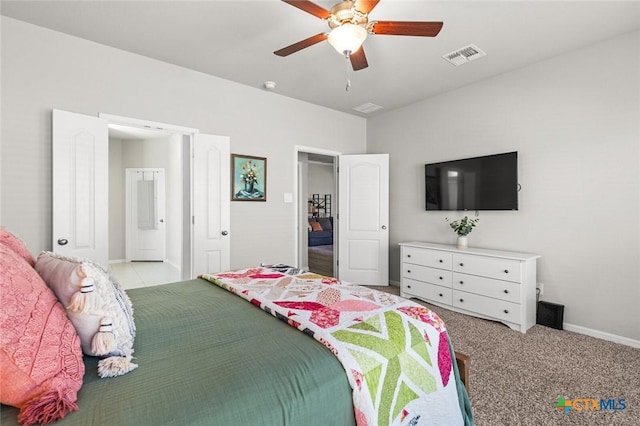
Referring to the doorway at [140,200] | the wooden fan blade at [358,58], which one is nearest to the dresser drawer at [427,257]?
the wooden fan blade at [358,58]

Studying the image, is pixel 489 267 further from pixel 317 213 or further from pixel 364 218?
pixel 317 213

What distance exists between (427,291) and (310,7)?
3225 mm

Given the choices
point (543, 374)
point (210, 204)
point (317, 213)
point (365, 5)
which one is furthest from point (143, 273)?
point (543, 374)

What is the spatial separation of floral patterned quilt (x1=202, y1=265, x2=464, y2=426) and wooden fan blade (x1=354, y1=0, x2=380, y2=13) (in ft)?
5.66

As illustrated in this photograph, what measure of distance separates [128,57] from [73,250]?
1.92 m

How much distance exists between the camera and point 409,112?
14.5ft

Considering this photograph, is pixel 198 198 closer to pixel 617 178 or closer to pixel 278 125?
pixel 278 125

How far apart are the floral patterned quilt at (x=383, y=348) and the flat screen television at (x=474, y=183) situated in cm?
245

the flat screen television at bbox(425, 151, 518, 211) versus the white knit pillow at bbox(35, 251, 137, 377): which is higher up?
the flat screen television at bbox(425, 151, 518, 211)

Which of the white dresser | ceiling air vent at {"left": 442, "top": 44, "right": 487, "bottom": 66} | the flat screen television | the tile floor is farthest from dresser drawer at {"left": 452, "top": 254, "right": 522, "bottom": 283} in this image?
the tile floor

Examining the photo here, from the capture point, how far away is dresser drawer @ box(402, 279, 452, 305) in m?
3.51

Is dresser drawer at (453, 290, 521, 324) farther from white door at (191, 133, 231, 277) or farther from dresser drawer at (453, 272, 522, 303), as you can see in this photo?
white door at (191, 133, 231, 277)

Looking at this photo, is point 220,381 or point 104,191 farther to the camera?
point 104,191

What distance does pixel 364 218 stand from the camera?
4.64 metres
